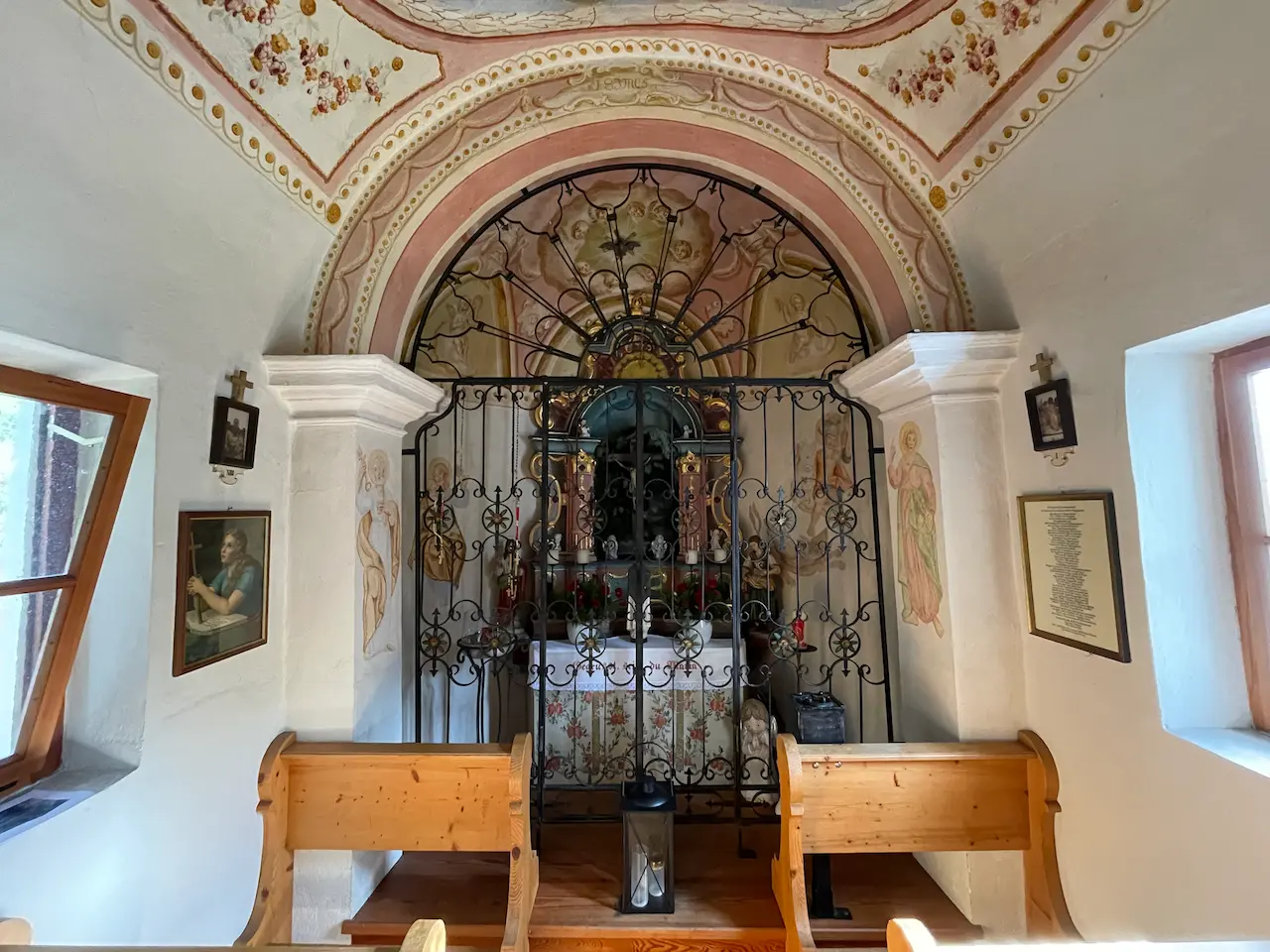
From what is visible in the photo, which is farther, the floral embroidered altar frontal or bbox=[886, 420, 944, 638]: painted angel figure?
the floral embroidered altar frontal

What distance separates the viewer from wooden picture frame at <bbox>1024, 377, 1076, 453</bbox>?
6.56 feet

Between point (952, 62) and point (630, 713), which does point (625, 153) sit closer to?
point (952, 62)

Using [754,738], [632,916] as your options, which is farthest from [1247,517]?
[754,738]

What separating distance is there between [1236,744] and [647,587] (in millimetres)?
2806

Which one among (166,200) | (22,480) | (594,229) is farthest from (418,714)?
(594,229)

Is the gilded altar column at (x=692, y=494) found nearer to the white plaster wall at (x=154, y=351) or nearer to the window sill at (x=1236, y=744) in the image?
the white plaster wall at (x=154, y=351)

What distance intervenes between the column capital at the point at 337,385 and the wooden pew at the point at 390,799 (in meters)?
1.30

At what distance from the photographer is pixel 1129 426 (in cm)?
176

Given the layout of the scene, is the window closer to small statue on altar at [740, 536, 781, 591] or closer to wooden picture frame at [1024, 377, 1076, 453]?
wooden picture frame at [1024, 377, 1076, 453]

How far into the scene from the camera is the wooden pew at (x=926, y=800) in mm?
2146

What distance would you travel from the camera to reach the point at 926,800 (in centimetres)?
218

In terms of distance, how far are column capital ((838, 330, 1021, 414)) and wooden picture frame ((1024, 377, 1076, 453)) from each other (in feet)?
0.69

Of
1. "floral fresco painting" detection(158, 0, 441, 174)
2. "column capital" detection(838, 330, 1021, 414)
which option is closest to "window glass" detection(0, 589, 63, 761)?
"floral fresco painting" detection(158, 0, 441, 174)

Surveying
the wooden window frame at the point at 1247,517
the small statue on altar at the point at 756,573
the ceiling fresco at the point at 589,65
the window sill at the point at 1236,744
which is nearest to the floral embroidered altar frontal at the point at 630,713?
the small statue on altar at the point at 756,573
